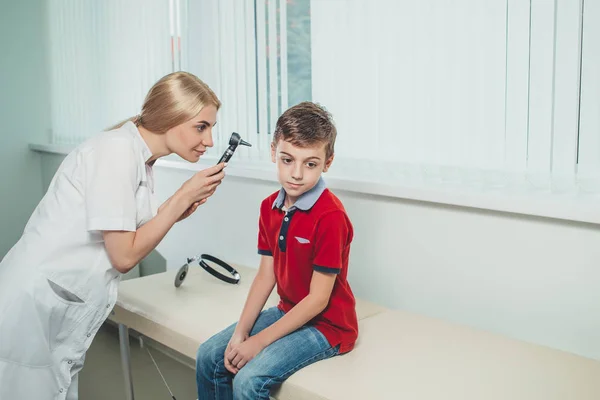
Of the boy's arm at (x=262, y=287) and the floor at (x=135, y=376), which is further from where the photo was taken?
the floor at (x=135, y=376)

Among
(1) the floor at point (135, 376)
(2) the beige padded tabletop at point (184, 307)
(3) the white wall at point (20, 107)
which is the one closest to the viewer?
(2) the beige padded tabletop at point (184, 307)

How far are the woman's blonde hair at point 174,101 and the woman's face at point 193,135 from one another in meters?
0.01

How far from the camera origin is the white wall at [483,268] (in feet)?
5.08

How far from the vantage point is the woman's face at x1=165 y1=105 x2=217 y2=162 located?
1569 millimetres

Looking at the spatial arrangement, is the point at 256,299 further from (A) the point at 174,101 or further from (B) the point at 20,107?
(B) the point at 20,107

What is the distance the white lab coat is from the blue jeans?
30 centimetres

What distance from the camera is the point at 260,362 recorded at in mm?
1386

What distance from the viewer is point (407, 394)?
128 cm

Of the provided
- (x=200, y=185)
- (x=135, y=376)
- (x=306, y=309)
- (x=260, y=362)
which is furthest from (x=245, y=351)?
(x=135, y=376)

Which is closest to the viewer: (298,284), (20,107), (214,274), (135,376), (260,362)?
(260,362)

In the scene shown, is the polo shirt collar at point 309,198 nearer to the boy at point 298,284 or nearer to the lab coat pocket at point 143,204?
the boy at point 298,284

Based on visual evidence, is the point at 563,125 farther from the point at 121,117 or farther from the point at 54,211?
the point at 121,117

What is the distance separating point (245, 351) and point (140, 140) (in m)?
0.56

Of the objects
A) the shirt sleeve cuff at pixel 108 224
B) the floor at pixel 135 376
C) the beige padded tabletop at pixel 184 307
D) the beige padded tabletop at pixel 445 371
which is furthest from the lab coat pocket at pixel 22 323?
the floor at pixel 135 376
